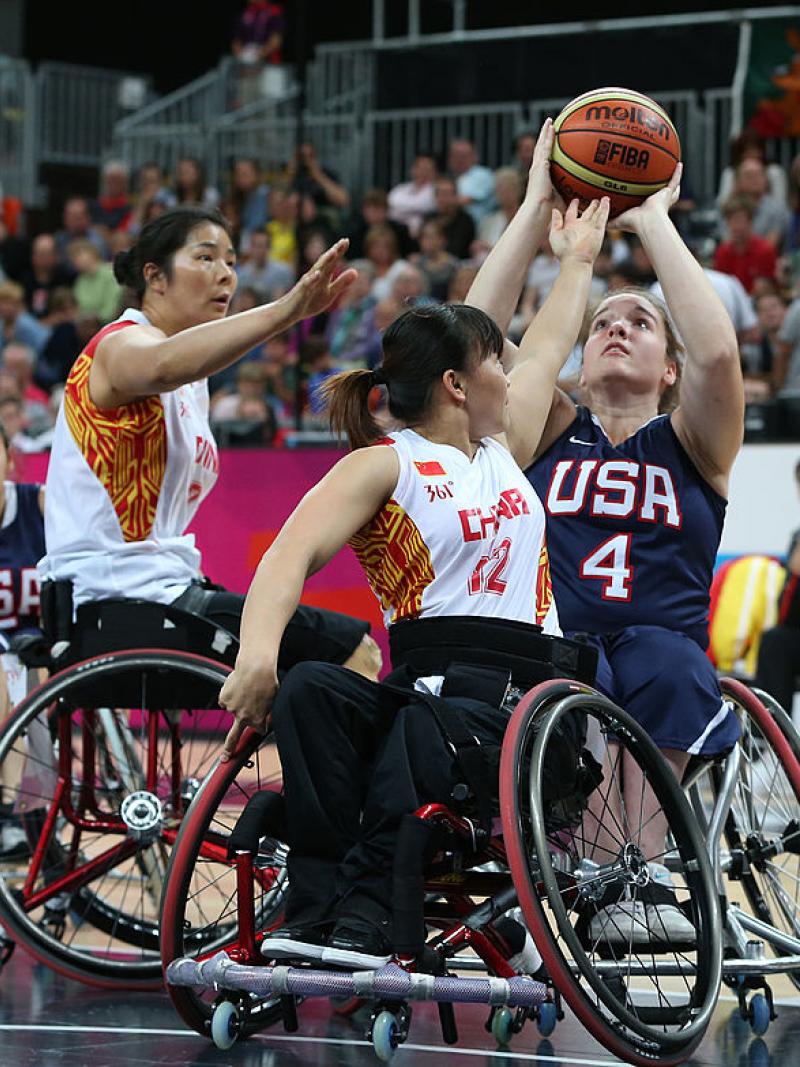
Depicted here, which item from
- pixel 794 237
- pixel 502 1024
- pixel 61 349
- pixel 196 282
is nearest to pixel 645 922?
pixel 502 1024

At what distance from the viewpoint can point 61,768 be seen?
3.82m

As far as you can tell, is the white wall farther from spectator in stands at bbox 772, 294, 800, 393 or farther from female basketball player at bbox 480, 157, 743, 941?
female basketball player at bbox 480, 157, 743, 941

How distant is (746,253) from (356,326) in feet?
7.54

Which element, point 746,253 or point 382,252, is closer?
point 746,253

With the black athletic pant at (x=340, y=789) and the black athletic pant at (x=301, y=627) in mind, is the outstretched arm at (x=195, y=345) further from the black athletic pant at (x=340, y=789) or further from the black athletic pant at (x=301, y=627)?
the black athletic pant at (x=340, y=789)

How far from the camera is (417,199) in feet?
38.3

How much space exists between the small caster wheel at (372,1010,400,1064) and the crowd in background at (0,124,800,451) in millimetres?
5480

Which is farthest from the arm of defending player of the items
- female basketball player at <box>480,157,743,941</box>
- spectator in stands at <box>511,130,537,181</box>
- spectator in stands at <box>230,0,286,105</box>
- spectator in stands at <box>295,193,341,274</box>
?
spectator in stands at <box>230,0,286,105</box>

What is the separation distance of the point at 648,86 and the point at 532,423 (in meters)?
8.57

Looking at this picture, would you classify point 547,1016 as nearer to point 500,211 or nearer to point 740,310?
point 740,310

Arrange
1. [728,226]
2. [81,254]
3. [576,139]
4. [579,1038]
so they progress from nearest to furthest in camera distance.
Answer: [579,1038]
[576,139]
[728,226]
[81,254]

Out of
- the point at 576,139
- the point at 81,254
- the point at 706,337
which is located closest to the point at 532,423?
the point at 706,337

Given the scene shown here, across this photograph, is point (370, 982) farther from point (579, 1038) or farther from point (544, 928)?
point (579, 1038)

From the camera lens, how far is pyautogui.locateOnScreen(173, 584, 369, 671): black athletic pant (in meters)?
3.74
